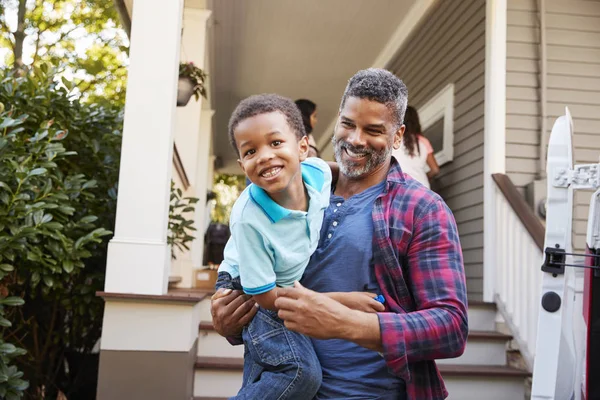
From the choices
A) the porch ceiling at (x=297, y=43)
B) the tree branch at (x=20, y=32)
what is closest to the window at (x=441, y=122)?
the porch ceiling at (x=297, y=43)

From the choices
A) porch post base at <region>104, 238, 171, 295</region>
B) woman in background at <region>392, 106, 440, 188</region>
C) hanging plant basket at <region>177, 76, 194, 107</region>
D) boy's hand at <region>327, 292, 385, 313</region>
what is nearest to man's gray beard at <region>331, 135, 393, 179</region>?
boy's hand at <region>327, 292, 385, 313</region>

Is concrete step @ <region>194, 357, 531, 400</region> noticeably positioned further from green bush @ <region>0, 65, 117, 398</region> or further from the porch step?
green bush @ <region>0, 65, 117, 398</region>

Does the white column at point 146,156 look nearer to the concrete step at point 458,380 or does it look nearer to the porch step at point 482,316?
the concrete step at point 458,380

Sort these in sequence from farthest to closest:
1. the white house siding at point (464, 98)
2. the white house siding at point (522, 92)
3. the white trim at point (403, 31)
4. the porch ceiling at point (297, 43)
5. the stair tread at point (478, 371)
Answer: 1. the porch ceiling at point (297, 43)
2. the white trim at point (403, 31)
3. the white house siding at point (464, 98)
4. the white house siding at point (522, 92)
5. the stair tread at point (478, 371)

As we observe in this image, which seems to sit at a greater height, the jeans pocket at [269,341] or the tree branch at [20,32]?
the tree branch at [20,32]

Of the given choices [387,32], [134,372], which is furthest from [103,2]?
[134,372]

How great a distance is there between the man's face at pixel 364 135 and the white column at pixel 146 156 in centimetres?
226

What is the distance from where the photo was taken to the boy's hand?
126 cm

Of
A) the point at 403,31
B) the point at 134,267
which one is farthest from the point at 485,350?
the point at 403,31

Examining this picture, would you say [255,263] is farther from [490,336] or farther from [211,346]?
[490,336]

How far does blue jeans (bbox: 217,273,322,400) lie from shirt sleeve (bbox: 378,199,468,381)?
0.21m

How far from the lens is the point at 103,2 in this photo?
14359 mm

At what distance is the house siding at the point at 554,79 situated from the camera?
502 centimetres

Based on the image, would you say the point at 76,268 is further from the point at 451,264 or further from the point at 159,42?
the point at 451,264
